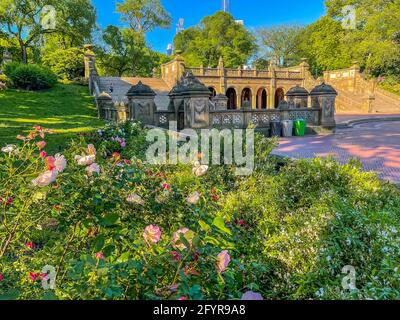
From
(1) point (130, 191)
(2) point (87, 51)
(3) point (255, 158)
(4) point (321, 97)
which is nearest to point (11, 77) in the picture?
(2) point (87, 51)

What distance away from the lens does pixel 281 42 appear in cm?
5903

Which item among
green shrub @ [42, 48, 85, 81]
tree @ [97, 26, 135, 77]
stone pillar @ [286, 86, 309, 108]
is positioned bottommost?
stone pillar @ [286, 86, 309, 108]

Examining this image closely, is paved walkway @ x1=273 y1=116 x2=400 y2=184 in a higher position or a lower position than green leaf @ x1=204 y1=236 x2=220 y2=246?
lower

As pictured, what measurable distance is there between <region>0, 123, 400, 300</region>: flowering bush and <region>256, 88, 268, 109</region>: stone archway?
3562 centimetres

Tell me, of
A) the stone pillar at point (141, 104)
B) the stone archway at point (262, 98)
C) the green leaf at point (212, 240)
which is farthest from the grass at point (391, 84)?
the green leaf at point (212, 240)

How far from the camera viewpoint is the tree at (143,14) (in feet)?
143

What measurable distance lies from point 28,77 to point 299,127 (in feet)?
65.2

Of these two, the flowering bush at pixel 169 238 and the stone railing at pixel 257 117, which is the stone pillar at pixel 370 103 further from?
the flowering bush at pixel 169 238

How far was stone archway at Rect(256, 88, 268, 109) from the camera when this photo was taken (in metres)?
38.9

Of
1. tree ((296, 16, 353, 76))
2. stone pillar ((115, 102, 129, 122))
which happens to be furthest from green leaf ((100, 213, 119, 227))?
tree ((296, 16, 353, 76))

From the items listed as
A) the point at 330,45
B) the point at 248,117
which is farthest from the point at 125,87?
the point at 330,45

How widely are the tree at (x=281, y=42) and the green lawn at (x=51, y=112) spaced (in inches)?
1652

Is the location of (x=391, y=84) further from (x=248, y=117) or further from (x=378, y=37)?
(x=248, y=117)

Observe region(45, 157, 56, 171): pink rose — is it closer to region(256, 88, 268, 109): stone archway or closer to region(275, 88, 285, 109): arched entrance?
region(256, 88, 268, 109): stone archway
